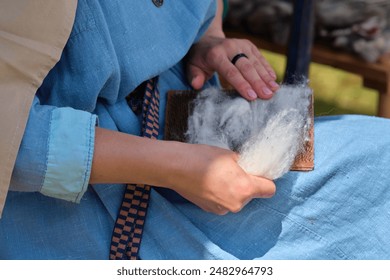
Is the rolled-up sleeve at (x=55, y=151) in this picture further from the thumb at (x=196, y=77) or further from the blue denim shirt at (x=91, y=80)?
the thumb at (x=196, y=77)

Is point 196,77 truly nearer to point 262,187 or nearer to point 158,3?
point 158,3

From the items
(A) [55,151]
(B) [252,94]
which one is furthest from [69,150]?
(B) [252,94]

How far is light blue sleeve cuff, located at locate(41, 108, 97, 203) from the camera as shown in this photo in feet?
3.14

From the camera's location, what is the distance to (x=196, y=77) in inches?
52.6

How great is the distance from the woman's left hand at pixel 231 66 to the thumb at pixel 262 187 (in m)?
0.25

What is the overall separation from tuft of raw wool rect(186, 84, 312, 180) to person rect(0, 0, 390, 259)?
4cm

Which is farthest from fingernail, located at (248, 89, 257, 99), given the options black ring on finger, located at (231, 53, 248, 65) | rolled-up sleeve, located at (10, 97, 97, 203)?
rolled-up sleeve, located at (10, 97, 97, 203)

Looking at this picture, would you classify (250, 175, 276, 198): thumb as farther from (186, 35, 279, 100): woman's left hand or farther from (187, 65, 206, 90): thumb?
(187, 65, 206, 90): thumb

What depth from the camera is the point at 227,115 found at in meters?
1.19

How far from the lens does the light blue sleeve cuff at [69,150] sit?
96 cm

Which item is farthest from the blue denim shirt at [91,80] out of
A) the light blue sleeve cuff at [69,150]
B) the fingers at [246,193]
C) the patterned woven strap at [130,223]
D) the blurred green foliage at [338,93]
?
the blurred green foliage at [338,93]

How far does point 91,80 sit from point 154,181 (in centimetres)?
19

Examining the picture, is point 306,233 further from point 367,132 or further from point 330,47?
point 330,47
